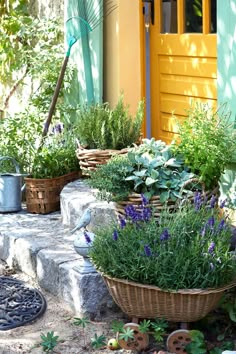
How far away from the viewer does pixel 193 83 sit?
19.5ft

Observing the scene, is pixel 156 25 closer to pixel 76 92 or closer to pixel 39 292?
pixel 76 92

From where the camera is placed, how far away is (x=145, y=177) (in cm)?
473

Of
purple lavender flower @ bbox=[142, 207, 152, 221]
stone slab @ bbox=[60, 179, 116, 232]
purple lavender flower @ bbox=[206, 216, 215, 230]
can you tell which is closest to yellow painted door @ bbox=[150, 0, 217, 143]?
stone slab @ bbox=[60, 179, 116, 232]

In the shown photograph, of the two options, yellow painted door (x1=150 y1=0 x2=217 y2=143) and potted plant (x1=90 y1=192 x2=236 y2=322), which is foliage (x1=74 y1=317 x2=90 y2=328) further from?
yellow painted door (x1=150 y1=0 x2=217 y2=143)

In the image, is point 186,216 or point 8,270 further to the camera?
point 8,270

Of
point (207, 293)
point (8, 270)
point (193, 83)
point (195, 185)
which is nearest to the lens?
point (207, 293)

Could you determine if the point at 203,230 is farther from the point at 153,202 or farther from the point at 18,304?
the point at 18,304

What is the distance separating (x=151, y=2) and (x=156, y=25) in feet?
0.67

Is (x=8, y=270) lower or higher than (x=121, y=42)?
lower

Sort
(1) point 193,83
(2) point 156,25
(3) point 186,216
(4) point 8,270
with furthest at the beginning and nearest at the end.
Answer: (2) point 156,25
(1) point 193,83
(4) point 8,270
(3) point 186,216

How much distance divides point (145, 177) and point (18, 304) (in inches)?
43.1

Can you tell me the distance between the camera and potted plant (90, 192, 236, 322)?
12.9 feet

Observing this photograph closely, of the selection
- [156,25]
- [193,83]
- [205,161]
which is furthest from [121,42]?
[205,161]

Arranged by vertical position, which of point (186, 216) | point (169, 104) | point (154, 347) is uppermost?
point (169, 104)
